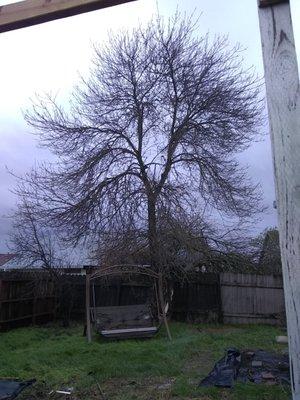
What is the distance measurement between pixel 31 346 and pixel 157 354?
4.28 m

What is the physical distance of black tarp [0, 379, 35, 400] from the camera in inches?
246

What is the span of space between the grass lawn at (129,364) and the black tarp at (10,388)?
17 cm

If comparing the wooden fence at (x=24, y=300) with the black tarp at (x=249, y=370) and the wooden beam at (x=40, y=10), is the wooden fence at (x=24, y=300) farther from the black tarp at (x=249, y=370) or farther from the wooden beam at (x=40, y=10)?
the wooden beam at (x=40, y=10)

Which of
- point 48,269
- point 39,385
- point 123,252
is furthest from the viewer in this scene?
point 48,269

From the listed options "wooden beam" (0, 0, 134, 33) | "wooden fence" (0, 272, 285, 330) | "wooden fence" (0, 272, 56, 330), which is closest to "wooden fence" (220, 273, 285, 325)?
"wooden fence" (0, 272, 285, 330)

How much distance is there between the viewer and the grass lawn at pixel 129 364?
6.70 metres

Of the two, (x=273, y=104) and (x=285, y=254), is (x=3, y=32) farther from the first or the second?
(x=285, y=254)

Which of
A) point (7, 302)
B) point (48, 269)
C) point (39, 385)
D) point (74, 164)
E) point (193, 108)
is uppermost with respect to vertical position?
point (193, 108)

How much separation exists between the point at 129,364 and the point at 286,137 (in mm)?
7520

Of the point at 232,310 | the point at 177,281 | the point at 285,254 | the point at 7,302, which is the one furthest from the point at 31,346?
the point at 285,254

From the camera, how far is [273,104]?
93.4 inches

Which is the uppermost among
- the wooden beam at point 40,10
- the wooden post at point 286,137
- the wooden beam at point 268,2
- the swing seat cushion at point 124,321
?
the wooden beam at point 40,10

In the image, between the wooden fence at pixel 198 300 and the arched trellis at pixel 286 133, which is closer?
the arched trellis at pixel 286 133

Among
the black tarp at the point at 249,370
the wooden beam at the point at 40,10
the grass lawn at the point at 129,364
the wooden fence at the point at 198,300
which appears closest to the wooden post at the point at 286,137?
the wooden beam at the point at 40,10
